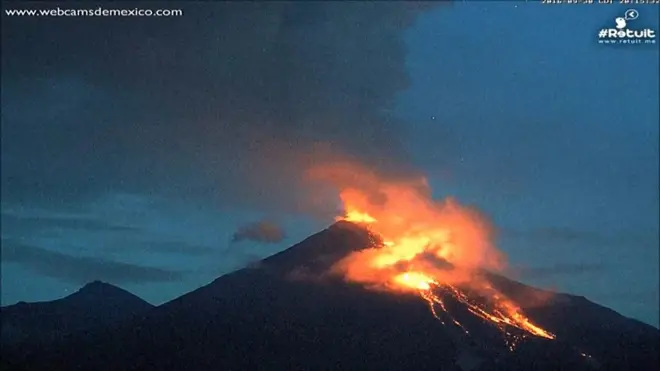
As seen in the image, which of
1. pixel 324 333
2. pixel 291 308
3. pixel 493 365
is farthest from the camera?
pixel 291 308

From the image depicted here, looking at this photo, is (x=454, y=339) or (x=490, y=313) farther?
(x=490, y=313)

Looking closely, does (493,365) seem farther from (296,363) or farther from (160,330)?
(160,330)

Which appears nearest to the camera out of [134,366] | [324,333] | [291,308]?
[134,366]

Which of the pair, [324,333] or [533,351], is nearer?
[533,351]

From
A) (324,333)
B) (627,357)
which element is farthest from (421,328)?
(627,357)

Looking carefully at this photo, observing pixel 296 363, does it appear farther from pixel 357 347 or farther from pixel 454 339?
pixel 454 339

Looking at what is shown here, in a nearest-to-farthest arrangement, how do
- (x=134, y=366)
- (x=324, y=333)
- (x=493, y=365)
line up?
(x=493, y=365)
(x=134, y=366)
(x=324, y=333)

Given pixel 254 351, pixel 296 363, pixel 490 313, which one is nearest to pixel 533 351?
pixel 490 313

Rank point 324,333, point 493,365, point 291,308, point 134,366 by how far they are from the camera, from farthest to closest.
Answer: point 291,308
point 324,333
point 134,366
point 493,365

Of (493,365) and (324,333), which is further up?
(324,333)
